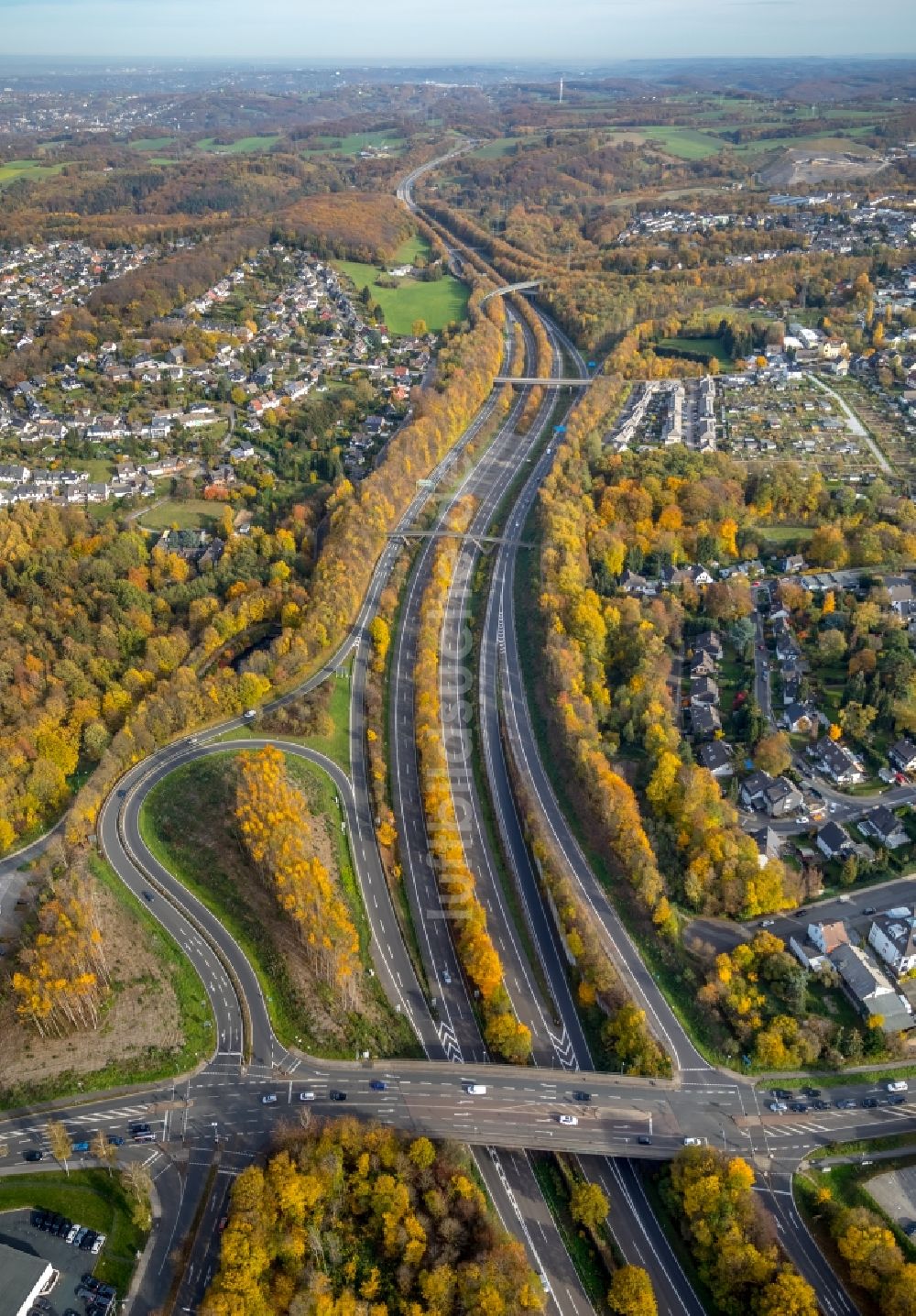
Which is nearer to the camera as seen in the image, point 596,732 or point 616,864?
point 616,864

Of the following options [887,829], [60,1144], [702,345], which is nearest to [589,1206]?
[60,1144]

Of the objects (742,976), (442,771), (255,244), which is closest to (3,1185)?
(442,771)

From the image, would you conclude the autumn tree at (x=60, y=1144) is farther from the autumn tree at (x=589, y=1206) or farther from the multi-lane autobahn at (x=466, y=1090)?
the autumn tree at (x=589, y=1206)

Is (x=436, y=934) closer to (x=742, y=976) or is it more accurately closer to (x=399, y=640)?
(x=742, y=976)

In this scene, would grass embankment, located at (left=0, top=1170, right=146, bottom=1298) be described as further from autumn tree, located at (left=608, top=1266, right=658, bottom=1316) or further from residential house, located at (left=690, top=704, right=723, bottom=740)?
residential house, located at (left=690, top=704, right=723, bottom=740)

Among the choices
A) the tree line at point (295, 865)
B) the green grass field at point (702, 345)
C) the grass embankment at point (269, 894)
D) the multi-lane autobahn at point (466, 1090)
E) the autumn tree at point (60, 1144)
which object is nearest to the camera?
the multi-lane autobahn at point (466, 1090)

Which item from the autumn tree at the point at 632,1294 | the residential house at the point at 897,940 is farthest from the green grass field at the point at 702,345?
the autumn tree at the point at 632,1294

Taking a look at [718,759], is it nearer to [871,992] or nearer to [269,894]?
[871,992]
